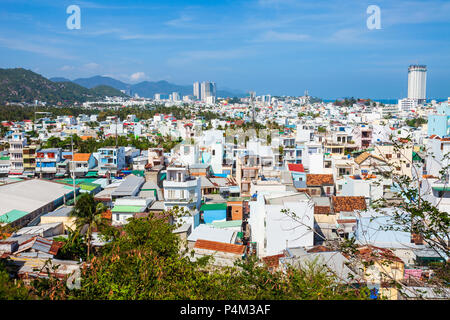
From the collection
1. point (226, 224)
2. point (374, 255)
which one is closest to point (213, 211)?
point (226, 224)

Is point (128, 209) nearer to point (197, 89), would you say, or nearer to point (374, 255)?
point (374, 255)

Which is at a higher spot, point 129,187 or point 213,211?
point 129,187

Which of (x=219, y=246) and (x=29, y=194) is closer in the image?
(x=219, y=246)

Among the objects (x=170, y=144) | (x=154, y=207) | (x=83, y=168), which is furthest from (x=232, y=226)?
(x=170, y=144)

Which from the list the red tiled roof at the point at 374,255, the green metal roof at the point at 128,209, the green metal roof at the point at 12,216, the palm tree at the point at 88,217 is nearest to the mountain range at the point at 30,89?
the green metal roof at the point at 12,216

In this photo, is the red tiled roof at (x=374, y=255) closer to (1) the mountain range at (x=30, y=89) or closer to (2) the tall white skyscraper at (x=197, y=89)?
(1) the mountain range at (x=30, y=89)

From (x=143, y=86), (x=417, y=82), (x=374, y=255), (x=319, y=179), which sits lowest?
(x=319, y=179)
